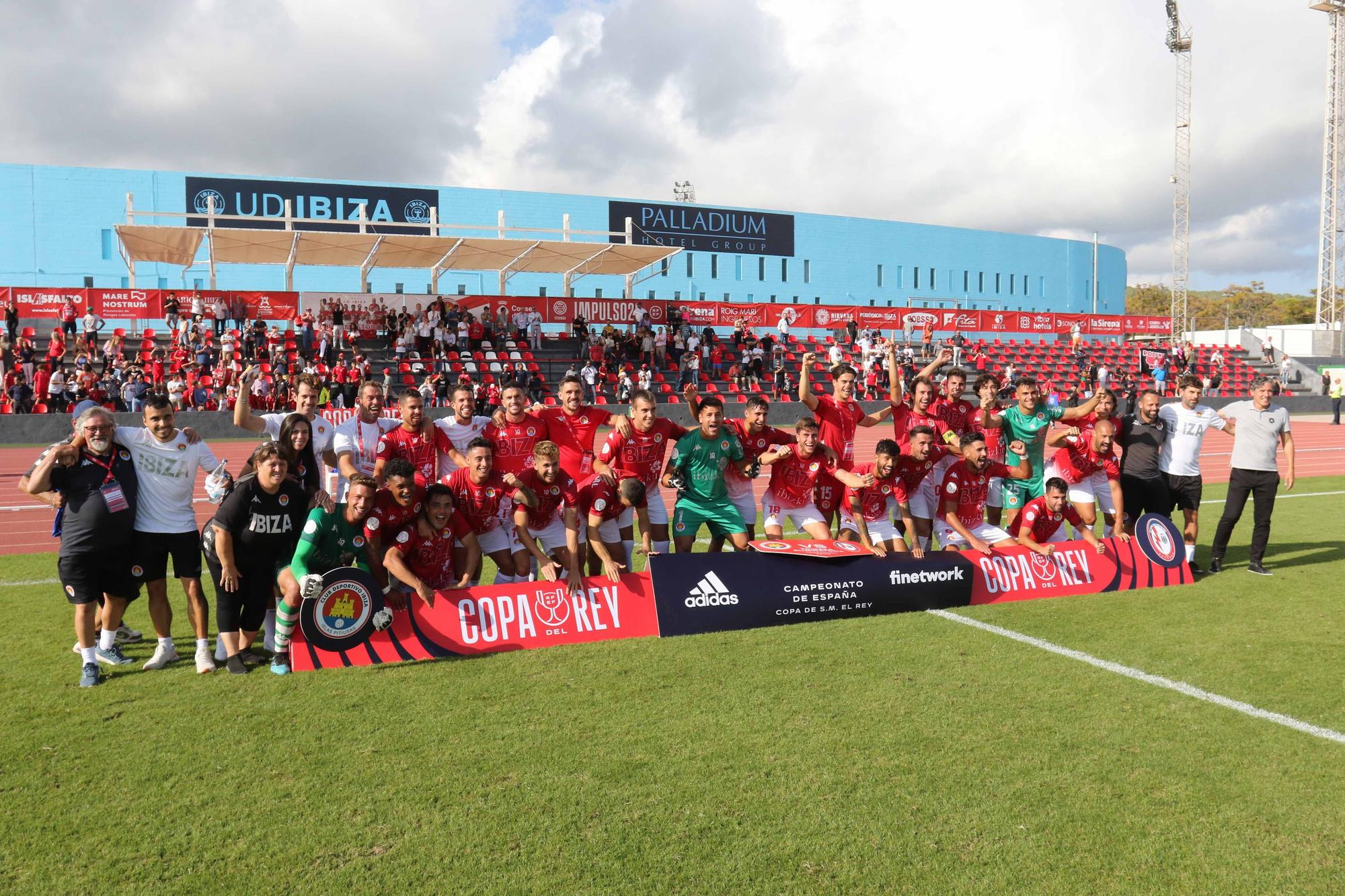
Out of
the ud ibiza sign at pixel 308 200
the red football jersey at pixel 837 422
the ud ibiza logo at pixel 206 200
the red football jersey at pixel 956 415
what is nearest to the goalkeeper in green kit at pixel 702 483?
the red football jersey at pixel 837 422

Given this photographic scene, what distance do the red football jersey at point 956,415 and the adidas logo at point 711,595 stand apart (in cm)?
331

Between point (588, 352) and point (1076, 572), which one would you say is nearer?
point (1076, 572)

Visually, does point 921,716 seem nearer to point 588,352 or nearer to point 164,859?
point 164,859

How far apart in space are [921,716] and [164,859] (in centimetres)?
365

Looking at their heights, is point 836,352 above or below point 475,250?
below

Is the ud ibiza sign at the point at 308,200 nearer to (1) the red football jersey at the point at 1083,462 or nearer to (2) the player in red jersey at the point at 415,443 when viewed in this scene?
(2) the player in red jersey at the point at 415,443

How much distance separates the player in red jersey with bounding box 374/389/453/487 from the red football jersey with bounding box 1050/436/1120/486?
5704 millimetres

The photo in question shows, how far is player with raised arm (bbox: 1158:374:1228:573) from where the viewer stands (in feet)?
28.1

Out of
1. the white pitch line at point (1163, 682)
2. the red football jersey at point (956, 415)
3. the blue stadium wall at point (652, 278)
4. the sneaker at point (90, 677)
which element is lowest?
the white pitch line at point (1163, 682)

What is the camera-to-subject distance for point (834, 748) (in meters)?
4.55

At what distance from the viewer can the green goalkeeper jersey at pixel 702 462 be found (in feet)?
25.2

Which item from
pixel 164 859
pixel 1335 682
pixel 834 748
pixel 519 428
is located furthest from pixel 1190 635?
pixel 164 859

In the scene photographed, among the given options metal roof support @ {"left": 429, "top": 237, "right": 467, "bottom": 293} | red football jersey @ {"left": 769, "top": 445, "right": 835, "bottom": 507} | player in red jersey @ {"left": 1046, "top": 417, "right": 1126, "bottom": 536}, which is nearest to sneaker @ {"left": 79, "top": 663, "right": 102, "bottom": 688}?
red football jersey @ {"left": 769, "top": 445, "right": 835, "bottom": 507}

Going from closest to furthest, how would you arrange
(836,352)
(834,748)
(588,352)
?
(834,748)
(588,352)
(836,352)
